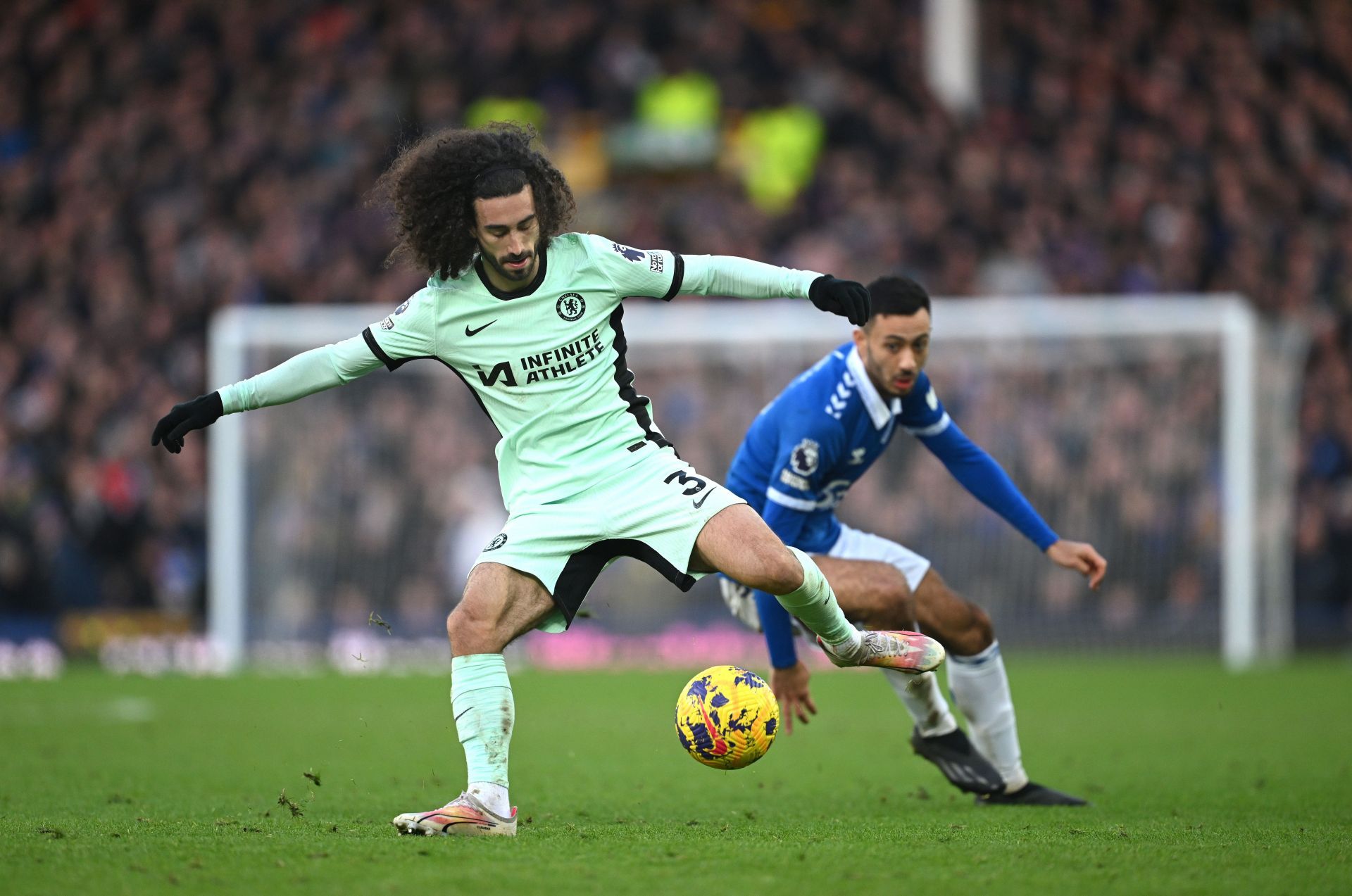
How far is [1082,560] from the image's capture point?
6926 mm

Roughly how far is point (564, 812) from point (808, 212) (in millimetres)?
13811

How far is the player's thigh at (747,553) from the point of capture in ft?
18.9

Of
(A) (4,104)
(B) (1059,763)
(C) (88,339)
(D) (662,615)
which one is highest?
(A) (4,104)

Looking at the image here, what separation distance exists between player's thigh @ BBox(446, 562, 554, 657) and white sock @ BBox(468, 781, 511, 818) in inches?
17.0

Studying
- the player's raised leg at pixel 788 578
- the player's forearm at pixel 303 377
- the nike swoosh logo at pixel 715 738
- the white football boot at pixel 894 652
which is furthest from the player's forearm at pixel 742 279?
the nike swoosh logo at pixel 715 738

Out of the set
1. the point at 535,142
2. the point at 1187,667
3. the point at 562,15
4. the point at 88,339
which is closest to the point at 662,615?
the point at 1187,667

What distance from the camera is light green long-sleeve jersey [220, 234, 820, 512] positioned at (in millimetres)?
5902

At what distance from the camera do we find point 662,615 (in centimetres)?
1678

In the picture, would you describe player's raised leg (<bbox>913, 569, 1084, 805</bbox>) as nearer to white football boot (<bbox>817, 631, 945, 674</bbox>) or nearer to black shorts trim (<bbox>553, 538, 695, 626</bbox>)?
white football boot (<bbox>817, 631, 945, 674</bbox>)

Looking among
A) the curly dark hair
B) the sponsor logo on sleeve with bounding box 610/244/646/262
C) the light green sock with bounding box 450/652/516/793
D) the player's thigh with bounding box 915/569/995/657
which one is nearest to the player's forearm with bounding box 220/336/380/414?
the curly dark hair

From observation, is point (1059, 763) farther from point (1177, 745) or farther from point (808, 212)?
point (808, 212)

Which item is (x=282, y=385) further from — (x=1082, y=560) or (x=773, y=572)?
(x=1082, y=560)

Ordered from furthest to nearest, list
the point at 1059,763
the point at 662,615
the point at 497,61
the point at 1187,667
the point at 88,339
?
the point at 497,61 < the point at 88,339 < the point at 662,615 < the point at 1187,667 < the point at 1059,763

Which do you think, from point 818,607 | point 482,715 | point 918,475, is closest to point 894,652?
point 818,607
